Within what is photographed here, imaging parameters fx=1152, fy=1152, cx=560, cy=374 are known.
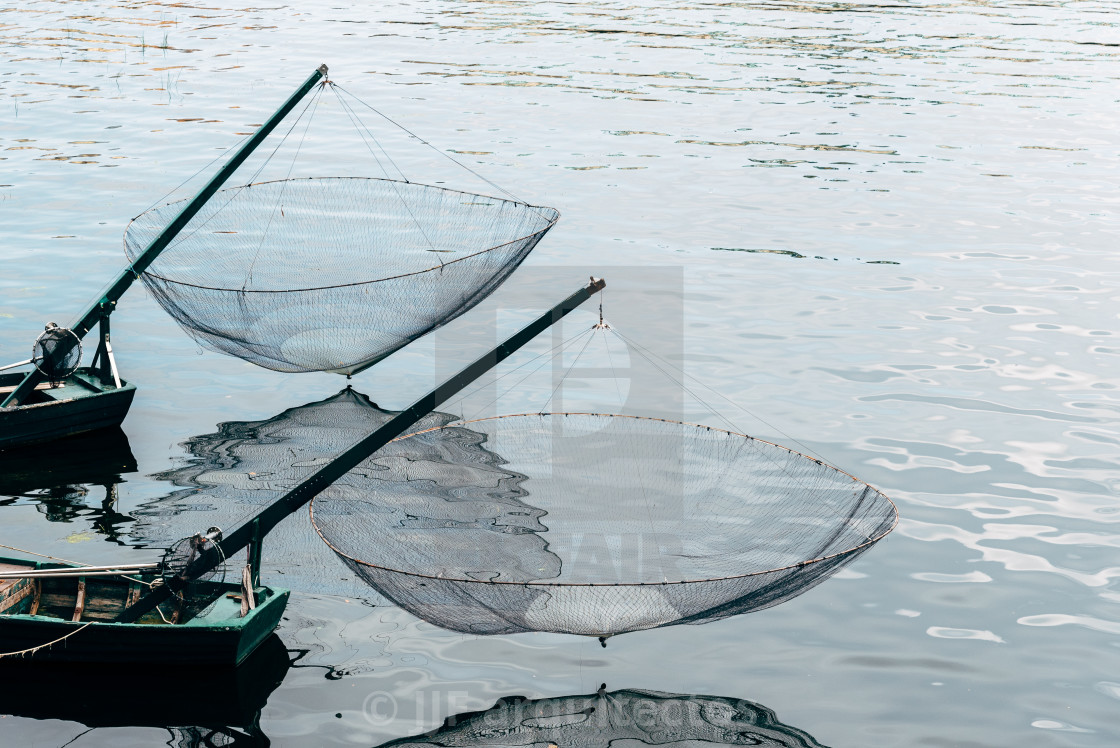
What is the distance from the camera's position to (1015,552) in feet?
41.6

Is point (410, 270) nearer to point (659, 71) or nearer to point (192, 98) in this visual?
point (192, 98)

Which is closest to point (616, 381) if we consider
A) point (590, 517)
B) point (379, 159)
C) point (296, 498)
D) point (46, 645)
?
point (590, 517)

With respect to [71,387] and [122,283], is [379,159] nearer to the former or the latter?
[122,283]

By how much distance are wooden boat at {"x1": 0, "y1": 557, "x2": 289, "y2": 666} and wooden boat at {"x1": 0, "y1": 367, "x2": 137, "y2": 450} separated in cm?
382

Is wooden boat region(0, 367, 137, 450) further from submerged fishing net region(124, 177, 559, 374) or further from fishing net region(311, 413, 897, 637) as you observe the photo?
fishing net region(311, 413, 897, 637)

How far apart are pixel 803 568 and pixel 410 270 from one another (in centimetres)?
1158

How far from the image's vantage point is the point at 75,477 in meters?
13.9

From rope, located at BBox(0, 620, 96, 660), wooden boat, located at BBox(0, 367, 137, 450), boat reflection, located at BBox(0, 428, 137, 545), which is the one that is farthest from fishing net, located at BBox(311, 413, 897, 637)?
wooden boat, located at BBox(0, 367, 137, 450)

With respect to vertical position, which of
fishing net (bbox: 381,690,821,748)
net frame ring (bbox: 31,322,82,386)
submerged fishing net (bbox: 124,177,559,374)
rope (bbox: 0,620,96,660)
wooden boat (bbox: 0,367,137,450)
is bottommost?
fishing net (bbox: 381,690,821,748)

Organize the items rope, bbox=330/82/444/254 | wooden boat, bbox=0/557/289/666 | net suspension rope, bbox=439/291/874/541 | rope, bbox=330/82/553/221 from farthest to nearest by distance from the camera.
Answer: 1. rope, bbox=330/82/553/221
2. rope, bbox=330/82/444/254
3. net suspension rope, bbox=439/291/874/541
4. wooden boat, bbox=0/557/289/666

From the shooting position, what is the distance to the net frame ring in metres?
14.1

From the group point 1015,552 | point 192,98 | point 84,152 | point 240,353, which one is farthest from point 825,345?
point 192,98

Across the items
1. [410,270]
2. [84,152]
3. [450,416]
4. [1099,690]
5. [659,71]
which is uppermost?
[659,71]

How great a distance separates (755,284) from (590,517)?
28.1 ft
